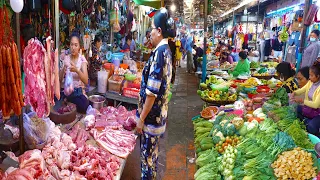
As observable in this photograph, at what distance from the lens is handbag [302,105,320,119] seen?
4976 millimetres

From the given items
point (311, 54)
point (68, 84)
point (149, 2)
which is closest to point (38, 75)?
point (68, 84)

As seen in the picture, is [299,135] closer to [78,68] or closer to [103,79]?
[78,68]

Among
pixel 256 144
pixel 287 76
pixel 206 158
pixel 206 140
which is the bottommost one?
pixel 206 158

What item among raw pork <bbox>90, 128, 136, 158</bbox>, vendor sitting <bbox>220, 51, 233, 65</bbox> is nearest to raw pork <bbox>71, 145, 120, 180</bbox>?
raw pork <bbox>90, 128, 136, 158</bbox>

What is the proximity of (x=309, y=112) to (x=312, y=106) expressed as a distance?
0.21 meters

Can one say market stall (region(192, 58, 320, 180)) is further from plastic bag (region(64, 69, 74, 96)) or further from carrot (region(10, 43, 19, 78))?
carrot (region(10, 43, 19, 78))

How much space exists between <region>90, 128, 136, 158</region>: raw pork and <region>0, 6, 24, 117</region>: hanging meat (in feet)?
4.96

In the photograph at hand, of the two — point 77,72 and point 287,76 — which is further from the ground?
point 77,72

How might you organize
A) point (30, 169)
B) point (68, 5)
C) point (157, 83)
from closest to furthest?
point (30, 169) → point (157, 83) → point (68, 5)

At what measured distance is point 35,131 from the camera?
349cm

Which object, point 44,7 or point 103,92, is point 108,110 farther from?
point 44,7

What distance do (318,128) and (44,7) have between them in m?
5.12

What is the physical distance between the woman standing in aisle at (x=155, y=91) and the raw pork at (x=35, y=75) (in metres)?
1.14

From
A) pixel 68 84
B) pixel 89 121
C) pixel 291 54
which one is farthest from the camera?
pixel 291 54
